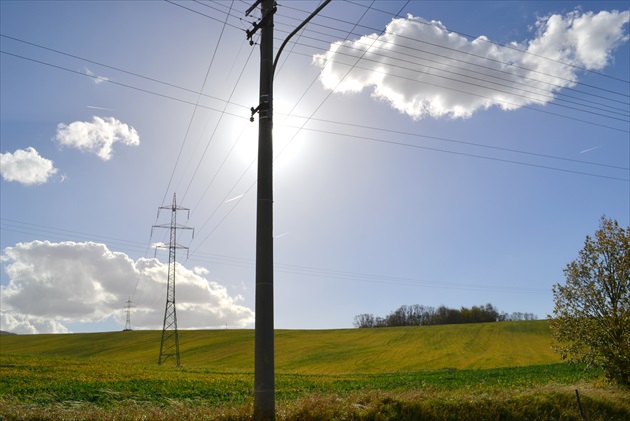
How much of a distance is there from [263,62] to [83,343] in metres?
101

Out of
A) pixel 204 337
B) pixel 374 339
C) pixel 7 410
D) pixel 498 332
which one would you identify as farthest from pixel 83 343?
pixel 7 410

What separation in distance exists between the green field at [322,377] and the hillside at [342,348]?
9.8 inches

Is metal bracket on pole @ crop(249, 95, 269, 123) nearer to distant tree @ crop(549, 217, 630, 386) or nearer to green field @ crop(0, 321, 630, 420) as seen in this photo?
green field @ crop(0, 321, 630, 420)

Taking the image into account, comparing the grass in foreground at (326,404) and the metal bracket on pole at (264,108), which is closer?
the grass in foreground at (326,404)

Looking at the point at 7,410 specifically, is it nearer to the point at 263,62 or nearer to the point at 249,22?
the point at 263,62

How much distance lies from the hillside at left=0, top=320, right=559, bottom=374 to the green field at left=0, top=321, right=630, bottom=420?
0.82ft

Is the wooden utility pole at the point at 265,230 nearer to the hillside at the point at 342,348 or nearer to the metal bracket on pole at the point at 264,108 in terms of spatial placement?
the metal bracket on pole at the point at 264,108

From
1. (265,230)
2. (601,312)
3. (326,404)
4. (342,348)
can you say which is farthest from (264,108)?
(342,348)

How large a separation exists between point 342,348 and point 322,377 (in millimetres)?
38161

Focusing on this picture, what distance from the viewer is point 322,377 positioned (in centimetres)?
3950

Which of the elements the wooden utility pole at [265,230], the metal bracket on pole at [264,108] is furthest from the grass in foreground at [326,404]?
the metal bracket on pole at [264,108]

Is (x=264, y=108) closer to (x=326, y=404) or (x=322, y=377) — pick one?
(x=326, y=404)

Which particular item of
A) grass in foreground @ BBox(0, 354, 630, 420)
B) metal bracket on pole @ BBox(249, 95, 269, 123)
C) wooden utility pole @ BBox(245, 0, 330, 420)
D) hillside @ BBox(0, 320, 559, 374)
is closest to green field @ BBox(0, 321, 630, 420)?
grass in foreground @ BBox(0, 354, 630, 420)

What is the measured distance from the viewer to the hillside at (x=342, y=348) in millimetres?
60781
